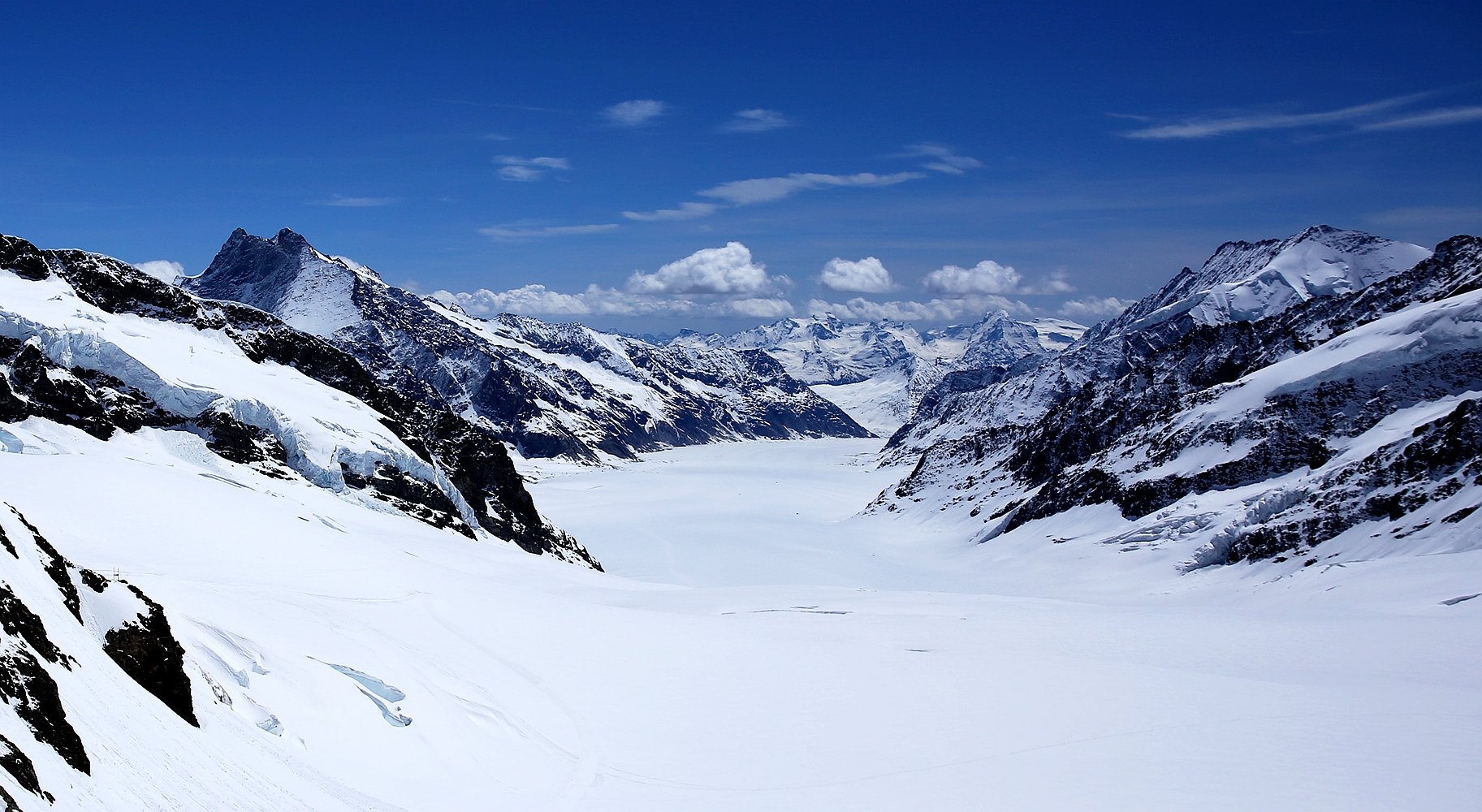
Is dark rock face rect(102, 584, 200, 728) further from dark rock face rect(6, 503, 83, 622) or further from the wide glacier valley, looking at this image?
dark rock face rect(6, 503, 83, 622)

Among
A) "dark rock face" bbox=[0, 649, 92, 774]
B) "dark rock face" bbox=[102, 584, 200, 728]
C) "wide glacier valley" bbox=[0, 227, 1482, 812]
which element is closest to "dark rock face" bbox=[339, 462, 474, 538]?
"wide glacier valley" bbox=[0, 227, 1482, 812]

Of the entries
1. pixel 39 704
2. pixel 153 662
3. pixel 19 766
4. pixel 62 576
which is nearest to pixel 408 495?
pixel 62 576

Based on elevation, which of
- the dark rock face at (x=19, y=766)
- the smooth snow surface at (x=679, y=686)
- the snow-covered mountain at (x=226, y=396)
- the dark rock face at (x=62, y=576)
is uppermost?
the snow-covered mountain at (x=226, y=396)

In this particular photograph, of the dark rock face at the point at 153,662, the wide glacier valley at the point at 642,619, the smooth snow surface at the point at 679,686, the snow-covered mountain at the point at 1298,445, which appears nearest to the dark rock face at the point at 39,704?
the wide glacier valley at the point at 642,619

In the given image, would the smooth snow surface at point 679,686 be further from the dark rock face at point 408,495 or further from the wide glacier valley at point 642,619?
the dark rock face at point 408,495

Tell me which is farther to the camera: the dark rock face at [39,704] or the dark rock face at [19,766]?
the dark rock face at [39,704]

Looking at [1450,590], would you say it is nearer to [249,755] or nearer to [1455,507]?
[1455,507]

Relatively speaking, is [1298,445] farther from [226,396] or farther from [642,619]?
[226,396]
